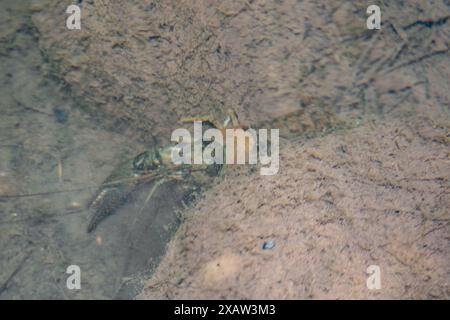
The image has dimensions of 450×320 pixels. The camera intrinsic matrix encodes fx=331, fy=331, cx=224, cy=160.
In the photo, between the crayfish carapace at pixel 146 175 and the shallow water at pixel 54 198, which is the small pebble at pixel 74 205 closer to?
the shallow water at pixel 54 198

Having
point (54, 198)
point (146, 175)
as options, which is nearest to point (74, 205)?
point (54, 198)

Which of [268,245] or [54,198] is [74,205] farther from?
[268,245]

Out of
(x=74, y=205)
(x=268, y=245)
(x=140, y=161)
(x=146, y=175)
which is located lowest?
(x=268, y=245)

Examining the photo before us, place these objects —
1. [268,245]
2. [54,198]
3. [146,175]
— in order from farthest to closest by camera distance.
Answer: [146,175] < [54,198] < [268,245]

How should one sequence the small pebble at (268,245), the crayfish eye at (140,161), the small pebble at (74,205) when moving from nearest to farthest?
the small pebble at (268,245), the small pebble at (74,205), the crayfish eye at (140,161)

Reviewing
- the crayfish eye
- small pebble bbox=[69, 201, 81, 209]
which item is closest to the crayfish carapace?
the crayfish eye

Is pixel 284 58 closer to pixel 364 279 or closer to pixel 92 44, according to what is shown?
pixel 364 279

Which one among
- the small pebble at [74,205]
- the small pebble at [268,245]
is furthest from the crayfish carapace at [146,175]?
the small pebble at [268,245]

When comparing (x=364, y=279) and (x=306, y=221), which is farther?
(x=306, y=221)

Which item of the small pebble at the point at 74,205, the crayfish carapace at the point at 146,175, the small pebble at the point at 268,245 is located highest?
the crayfish carapace at the point at 146,175

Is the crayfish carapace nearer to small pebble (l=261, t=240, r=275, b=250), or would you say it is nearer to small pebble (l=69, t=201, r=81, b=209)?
small pebble (l=69, t=201, r=81, b=209)
